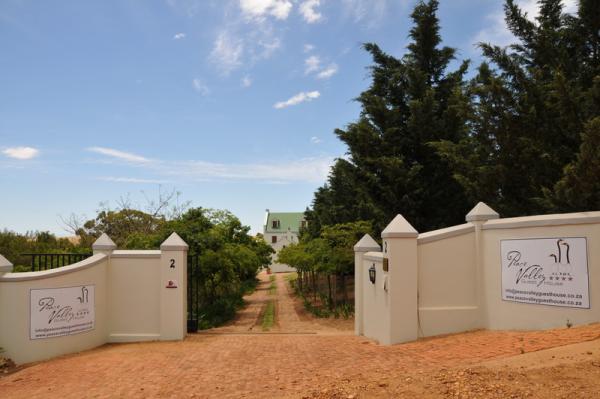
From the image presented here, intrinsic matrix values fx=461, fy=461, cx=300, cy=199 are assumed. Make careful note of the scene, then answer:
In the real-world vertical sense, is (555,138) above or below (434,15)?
below

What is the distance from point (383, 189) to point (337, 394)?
44.1ft

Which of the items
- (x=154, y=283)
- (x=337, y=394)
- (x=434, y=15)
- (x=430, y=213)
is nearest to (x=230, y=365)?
(x=337, y=394)

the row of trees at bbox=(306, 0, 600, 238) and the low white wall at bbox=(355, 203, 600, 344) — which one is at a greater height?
the row of trees at bbox=(306, 0, 600, 238)

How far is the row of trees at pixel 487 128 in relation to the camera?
11.4 metres

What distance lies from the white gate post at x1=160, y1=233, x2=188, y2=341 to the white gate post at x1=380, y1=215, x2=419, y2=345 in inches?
187

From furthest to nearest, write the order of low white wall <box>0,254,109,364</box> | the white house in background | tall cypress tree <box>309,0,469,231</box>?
1. the white house in background
2. tall cypress tree <box>309,0,469,231</box>
3. low white wall <box>0,254,109,364</box>

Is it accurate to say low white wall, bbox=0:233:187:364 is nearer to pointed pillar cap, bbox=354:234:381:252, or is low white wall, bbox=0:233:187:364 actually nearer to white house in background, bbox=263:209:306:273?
pointed pillar cap, bbox=354:234:381:252

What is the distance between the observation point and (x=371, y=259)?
10.8 meters

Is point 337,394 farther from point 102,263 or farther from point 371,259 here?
point 102,263

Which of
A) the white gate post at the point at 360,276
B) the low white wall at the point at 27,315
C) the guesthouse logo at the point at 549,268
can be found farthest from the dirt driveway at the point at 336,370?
the white gate post at the point at 360,276

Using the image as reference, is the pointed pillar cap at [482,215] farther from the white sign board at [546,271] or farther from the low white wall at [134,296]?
the low white wall at [134,296]

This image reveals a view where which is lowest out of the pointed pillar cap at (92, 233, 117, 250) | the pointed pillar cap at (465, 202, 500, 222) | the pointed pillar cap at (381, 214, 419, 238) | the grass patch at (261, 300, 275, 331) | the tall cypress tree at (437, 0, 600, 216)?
the grass patch at (261, 300, 275, 331)

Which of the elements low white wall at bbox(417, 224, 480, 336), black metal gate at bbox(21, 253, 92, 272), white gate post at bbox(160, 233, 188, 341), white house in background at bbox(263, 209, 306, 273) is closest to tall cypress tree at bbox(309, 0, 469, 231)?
low white wall at bbox(417, 224, 480, 336)

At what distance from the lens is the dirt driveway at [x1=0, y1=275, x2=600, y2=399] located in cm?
536
